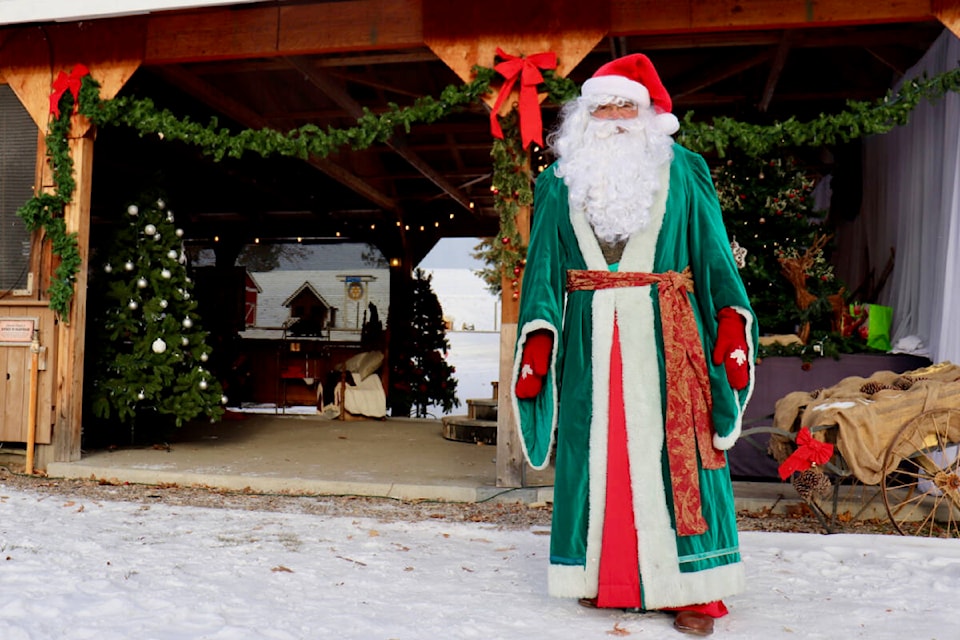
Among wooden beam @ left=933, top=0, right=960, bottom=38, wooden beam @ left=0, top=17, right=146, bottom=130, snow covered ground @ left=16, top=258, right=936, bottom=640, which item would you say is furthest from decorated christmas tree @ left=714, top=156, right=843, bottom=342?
wooden beam @ left=0, top=17, right=146, bottom=130

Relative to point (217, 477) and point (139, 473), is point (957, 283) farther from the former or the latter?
point (139, 473)

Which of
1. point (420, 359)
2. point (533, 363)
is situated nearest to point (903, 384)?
point (533, 363)

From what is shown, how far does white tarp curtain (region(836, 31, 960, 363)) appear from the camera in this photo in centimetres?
523

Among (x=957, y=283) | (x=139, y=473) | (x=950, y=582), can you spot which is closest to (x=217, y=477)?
(x=139, y=473)

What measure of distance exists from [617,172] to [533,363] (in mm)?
710

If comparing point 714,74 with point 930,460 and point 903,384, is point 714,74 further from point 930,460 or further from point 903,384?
point 930,460

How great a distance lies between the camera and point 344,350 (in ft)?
38.2

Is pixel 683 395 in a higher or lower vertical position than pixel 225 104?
lower

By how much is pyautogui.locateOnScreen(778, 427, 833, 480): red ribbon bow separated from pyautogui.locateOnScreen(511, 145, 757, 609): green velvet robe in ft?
4.90

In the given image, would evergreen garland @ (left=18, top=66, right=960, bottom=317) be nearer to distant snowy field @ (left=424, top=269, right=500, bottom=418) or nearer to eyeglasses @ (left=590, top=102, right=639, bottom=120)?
eyeglasses @ (left=590, top=102, right=639, bottom=120)

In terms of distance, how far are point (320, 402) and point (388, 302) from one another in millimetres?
1963

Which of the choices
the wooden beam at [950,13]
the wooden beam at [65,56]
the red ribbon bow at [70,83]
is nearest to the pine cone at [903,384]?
the wooden beam at [950,13]

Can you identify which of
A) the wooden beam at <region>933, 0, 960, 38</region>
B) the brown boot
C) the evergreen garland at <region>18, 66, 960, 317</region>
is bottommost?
the brown boot

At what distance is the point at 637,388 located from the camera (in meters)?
2.77
